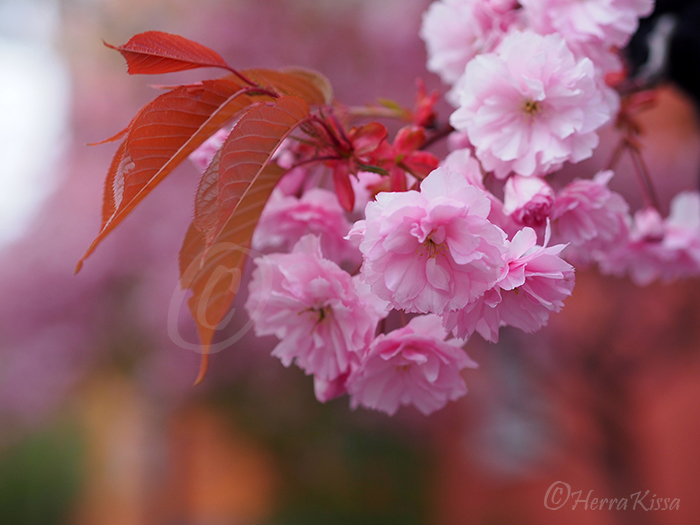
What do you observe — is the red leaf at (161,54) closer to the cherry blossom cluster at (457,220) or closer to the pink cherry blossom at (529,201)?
the cherry blossom cluster at (457,220)

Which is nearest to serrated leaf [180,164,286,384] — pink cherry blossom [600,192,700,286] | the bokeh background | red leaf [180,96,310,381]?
red leaf [180,96,310,381]

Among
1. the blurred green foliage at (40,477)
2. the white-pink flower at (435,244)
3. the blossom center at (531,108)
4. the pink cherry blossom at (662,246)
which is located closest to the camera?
the white-pink flower at (435,244)

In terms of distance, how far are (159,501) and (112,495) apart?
0.44 m

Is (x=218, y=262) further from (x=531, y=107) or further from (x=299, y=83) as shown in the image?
(x=531, y=107)

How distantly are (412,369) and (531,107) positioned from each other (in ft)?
0.88

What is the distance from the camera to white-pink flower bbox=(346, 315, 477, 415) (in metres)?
0.41

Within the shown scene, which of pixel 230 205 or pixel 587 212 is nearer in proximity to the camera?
pixel 230 205

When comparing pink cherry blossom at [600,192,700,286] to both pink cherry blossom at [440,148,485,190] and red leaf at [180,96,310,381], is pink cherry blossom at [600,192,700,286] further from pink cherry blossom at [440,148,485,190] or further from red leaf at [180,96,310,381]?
red leaf at [180,96,310,381]

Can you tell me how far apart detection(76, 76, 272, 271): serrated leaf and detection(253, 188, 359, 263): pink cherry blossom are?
138 mm

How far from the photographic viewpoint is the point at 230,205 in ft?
1.08

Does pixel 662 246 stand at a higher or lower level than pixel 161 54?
lower

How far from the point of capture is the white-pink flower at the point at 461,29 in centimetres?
48

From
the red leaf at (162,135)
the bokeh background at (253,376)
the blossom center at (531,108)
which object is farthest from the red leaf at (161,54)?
the bokeh background at (253,376)

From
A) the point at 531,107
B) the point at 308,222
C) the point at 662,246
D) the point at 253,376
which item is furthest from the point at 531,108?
the point at 253,376
